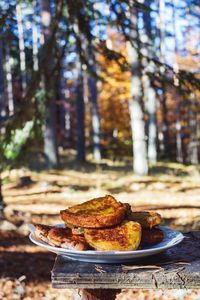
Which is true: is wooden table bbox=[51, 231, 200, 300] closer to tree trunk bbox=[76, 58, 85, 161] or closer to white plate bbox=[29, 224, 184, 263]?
white plate bbox=[29, 224, 184, 263]

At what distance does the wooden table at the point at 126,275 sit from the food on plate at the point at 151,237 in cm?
10

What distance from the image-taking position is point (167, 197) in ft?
38.2

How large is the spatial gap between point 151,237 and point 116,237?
22 centimetres

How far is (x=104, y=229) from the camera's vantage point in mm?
2105

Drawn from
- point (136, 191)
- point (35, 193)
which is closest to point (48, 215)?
point (35, 193)

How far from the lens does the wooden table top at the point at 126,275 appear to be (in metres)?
1.93

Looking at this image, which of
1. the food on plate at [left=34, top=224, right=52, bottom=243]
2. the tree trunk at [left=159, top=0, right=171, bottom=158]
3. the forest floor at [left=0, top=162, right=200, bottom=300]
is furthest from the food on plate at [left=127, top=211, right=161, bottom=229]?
the tree trunk at [left=159, top=0, right=171, bottom=158]

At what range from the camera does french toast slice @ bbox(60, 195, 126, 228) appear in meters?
2.10

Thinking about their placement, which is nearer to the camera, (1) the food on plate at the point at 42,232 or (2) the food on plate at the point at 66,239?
(2) the food on plate at the point at 66,239

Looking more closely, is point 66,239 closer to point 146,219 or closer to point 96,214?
point 96,214

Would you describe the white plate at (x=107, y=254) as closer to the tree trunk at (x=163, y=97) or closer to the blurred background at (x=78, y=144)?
the blurred background at (x=78, y=144)

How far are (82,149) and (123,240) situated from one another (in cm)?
2145

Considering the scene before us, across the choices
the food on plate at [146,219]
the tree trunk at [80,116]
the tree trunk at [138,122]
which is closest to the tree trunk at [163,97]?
the tree trunk at [80,116]

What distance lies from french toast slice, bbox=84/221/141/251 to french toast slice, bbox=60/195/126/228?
0.11ft
